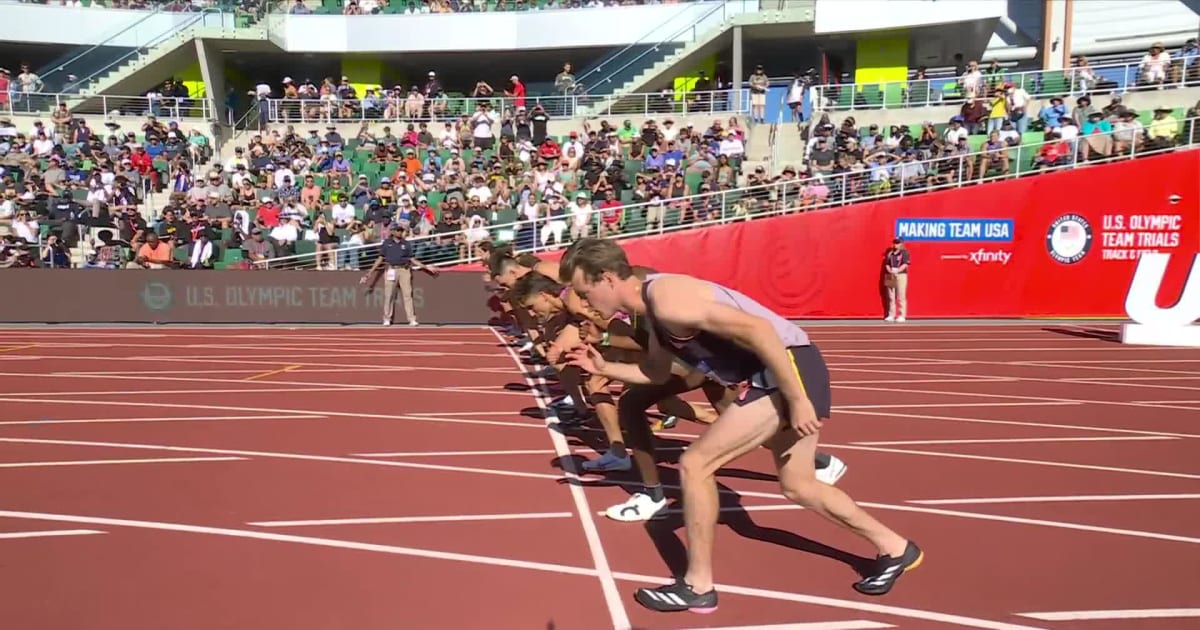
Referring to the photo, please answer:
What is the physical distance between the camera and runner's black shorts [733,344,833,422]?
13.6 ft

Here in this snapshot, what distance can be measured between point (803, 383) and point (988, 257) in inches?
659

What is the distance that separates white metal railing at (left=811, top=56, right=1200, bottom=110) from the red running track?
1478cm

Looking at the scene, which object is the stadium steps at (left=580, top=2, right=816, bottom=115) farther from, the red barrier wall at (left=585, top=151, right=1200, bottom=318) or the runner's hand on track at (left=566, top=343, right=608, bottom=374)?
the runner's hand on track at (left=566, top=343, right=608, bottom=374)

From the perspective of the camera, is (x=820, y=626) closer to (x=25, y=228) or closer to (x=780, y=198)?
(x=780, y=198)

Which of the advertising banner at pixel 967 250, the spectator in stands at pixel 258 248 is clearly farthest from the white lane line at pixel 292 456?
the spectator in stands at pixel 258 248

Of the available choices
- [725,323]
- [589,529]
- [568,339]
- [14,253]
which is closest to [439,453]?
[568,339]

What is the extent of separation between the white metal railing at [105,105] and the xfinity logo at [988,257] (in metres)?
23.0

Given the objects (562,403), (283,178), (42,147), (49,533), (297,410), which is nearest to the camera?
(49,533)

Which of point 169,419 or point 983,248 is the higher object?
point 983,248

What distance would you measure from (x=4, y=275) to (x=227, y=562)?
1624cm

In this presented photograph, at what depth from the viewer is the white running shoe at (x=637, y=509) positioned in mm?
5535

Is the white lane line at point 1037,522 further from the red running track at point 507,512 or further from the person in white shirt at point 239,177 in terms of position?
the person in white shirt at point 239,177

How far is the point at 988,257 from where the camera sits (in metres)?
19.2

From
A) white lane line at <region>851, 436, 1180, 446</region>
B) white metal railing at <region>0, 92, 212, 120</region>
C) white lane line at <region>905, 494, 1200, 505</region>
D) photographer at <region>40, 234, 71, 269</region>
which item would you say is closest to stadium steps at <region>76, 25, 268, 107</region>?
white metal railing at <region>0, 92, 212, 120</region>
